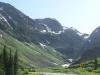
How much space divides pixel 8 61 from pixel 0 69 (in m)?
4.34

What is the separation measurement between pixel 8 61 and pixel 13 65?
2.72 meters

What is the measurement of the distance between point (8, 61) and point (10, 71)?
15.0 ft

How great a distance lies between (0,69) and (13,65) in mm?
5809

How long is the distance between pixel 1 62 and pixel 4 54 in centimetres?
437

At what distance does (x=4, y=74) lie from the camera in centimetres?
10588

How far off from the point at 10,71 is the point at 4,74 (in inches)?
96.5

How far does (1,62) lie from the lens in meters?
111

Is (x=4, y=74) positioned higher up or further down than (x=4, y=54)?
further down

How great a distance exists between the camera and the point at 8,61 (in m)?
110

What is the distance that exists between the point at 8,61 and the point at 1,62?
2683mm

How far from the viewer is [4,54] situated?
355ft

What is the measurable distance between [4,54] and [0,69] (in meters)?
5.36
